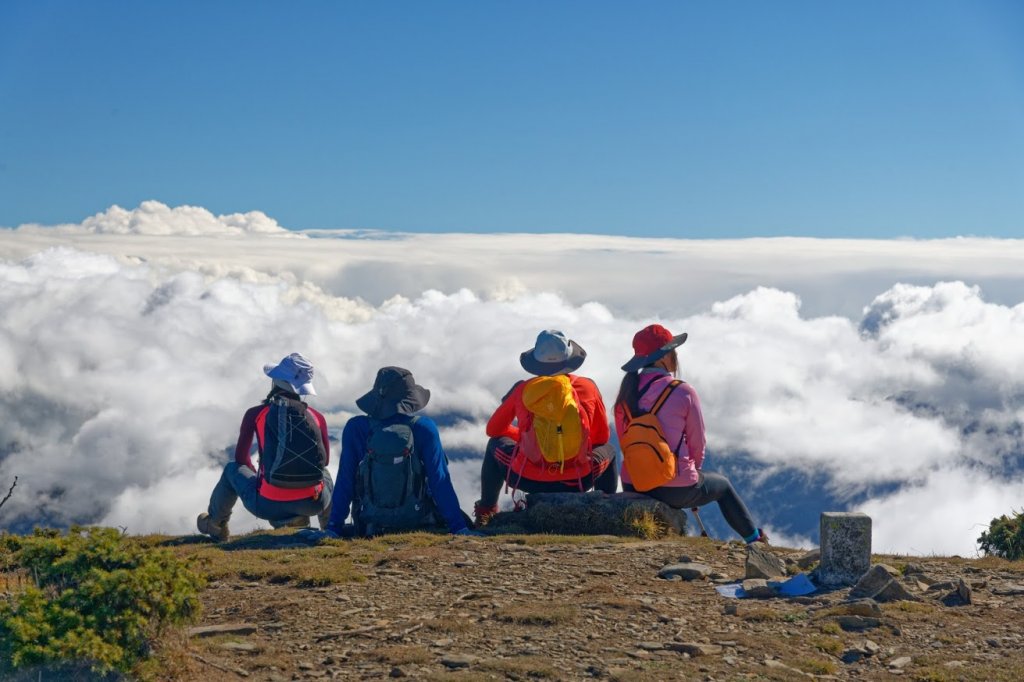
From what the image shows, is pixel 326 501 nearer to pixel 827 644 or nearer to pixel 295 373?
pixel 295 373

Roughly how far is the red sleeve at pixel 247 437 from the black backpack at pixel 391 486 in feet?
5.52

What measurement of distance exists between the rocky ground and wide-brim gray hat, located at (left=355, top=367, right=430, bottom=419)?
2172mm

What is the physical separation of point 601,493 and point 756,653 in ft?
18.7

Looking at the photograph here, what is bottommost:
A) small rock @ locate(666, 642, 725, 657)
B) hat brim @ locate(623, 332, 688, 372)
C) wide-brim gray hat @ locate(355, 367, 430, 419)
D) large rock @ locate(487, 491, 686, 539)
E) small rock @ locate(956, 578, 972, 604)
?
small rock @ locate(666, 642, 725, 657)

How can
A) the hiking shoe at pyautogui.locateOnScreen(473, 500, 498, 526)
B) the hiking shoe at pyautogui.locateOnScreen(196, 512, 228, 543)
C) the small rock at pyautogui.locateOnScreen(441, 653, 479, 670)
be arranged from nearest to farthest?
the small rock at pyautogui.locateOnScreen(441, 653, 479, 670) < the hiking shoe at pyautogui.locateOnScreen(196, 512, 228, 543) < the hiking shoe at pyautogui.locateOnScreen(473, 500, 498, 526)

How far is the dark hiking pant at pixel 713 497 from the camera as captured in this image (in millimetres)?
14461

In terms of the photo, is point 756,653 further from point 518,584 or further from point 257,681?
point 257,681

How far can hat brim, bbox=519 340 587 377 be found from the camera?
1519 cm

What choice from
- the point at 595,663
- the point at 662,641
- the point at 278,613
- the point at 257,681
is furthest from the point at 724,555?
the point at 257,681

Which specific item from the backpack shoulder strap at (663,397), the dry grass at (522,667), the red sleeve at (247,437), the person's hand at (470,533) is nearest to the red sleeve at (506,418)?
the person's hand at (470,533)

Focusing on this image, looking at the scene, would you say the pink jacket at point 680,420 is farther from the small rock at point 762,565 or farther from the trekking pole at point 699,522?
the small rock at point 762,565

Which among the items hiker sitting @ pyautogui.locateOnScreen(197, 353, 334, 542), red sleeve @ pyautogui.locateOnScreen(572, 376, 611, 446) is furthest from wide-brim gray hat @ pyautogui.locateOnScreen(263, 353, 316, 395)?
red sleeve @ pyautogui.locateOnScreen(572, 376, 611, 446)

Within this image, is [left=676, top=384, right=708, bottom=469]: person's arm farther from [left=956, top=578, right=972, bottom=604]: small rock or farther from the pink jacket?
[left=956, top=578, right=972, bottom=604]: small rock

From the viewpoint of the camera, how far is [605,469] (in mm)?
15555
